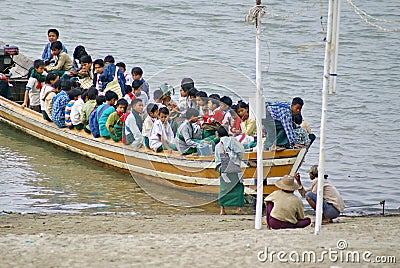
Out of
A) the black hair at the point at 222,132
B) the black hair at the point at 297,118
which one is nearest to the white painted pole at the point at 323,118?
the black hair at the point at 222,132

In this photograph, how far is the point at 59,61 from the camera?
1623 cm

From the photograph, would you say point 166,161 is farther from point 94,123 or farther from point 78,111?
point 78,111

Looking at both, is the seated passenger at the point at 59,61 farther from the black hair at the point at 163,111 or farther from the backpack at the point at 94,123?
the black hair at the point at 163,111

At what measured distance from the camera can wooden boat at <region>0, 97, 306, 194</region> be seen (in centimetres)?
1159

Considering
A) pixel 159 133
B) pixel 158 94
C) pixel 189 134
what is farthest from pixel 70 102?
pixel 189 134

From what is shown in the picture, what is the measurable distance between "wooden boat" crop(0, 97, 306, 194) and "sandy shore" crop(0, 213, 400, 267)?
1.59 m

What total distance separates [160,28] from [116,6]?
126 inches

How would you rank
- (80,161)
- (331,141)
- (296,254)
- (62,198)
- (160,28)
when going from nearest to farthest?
(296,254)
(62,198)
(80,161)
(331,141)
(160,28)

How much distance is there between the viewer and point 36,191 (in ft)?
41.8

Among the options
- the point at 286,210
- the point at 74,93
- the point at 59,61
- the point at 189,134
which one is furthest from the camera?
the point at 59,61

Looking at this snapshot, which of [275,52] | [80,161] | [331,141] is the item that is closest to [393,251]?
[80,161]

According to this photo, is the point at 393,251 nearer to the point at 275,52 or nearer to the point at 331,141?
the point at 331,141

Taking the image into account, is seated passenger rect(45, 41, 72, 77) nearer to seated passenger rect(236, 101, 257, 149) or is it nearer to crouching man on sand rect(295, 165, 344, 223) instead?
seated passenger rect(236, 101, 257, 149)

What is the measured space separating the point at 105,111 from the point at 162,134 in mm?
1583
